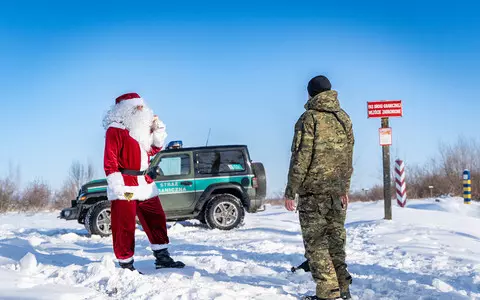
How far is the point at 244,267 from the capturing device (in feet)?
19.4

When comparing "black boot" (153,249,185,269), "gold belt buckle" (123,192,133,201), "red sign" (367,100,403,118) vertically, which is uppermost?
"red sign" (367,100,403,118)

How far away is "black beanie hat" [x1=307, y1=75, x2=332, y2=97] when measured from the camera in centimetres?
446

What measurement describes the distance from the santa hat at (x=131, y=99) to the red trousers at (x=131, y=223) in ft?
3.74

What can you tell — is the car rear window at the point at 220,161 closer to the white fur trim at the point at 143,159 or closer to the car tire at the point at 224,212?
the car tire at the point at 224,212

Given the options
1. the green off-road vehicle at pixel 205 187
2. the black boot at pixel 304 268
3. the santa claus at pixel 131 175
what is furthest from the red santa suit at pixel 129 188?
the green off-road vehicle at pixel 205 187

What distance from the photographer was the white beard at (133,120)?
5621mm

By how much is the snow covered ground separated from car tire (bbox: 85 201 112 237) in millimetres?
275

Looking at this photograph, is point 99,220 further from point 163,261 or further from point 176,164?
point 163,261

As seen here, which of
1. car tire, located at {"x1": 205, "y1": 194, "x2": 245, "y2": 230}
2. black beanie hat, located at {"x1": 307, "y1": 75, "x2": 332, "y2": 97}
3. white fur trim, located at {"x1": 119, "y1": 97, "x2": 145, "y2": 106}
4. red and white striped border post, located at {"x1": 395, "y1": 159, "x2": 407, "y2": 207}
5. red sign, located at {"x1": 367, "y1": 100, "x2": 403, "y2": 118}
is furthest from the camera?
red and white striped border post, located at {"x1": 395, "y1": 159, "x2": 407, "y2": 207}

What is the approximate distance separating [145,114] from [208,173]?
5.36 meters

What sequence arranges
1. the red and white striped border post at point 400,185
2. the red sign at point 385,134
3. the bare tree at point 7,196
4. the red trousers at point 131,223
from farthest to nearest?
the bare tree at point 7,196 < the red and white striped border post at point 400,185 < the red sign at point 385,134 < the red trousers at point 131,223

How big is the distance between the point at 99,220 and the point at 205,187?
7.70 ft

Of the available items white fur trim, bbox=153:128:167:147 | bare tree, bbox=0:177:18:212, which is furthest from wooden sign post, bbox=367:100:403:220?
bare tree, bbox=0:177:18:212

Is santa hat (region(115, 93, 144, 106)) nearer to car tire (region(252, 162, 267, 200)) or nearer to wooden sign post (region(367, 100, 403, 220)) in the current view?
car tire (region(252, 162, 267, 200))
